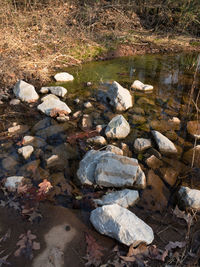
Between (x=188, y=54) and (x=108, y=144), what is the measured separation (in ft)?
27.1

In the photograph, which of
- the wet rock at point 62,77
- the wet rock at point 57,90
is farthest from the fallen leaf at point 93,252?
the wet rock at point 62,77

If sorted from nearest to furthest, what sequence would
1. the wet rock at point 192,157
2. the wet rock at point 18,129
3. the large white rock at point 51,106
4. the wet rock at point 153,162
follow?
1. the wet rock at point 153,162
2. the wet rock at point 192,157
3. the wet rock at point 18,129
4. the large white rock at point 51,106

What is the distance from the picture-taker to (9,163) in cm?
388

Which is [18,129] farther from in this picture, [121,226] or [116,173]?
[121,226]

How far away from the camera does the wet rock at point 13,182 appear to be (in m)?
3.32

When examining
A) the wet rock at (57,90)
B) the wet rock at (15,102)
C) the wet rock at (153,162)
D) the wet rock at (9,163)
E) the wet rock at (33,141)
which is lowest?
the wet rock at (9,163)

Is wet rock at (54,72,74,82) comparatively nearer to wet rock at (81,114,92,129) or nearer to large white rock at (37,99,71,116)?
large white rock at (37,99,71,116)

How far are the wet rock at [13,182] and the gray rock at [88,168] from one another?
97 cm

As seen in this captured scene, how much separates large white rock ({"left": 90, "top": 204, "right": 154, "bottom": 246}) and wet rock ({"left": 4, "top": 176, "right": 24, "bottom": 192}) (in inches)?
54.2

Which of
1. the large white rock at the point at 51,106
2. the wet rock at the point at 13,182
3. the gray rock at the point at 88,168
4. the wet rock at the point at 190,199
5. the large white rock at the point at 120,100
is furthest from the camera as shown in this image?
the large white rock at the point at 120,100

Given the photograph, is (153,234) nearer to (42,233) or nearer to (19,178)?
(42,233)

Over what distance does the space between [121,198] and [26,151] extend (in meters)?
2.05

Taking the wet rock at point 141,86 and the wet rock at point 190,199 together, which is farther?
the wet rock at point 141,86

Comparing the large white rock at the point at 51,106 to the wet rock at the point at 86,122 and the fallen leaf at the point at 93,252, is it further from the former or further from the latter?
the fallen leaf at the point at 93,252
